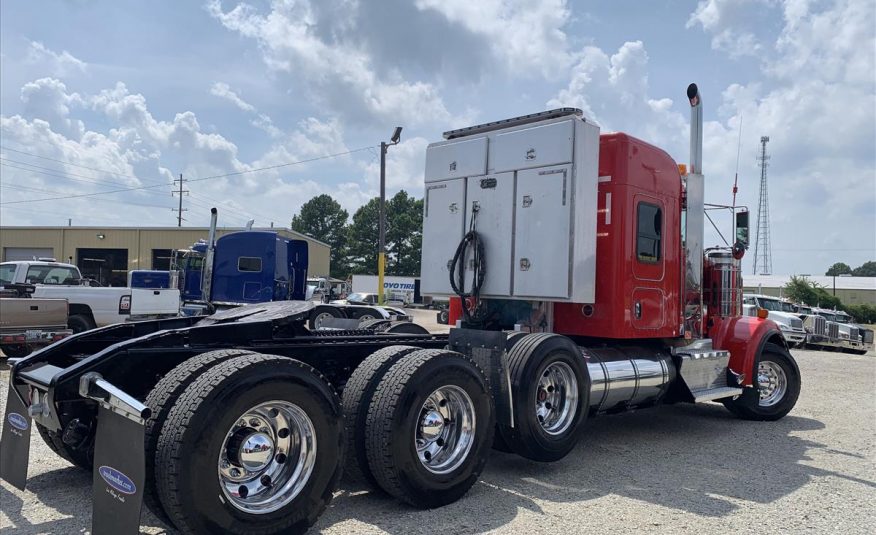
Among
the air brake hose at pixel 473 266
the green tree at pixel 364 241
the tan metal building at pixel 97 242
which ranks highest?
the green tree at pixel 364 241

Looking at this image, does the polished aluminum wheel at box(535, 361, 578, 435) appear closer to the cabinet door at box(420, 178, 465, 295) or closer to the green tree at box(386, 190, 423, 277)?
the cabinet door at box(420, 178, 465, 295)

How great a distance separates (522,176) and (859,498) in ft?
12.9

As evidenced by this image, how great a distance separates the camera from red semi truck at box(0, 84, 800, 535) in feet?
11.6

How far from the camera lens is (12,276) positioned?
14953mm

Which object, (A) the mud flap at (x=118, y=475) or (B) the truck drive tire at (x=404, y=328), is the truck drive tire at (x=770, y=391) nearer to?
(B) the truck drive tire at (x=404, y=328)

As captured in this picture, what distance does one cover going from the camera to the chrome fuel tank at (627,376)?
6.42m

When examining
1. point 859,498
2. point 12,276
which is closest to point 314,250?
point 12,276

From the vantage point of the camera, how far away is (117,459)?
3.40 metres

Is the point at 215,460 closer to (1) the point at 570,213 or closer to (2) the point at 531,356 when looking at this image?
(2) the point at 531,356

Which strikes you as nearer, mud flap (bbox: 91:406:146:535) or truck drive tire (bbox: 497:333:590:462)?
mud flap (bbox: 91:406:146:535)

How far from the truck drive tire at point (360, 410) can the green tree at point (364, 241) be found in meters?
79.4

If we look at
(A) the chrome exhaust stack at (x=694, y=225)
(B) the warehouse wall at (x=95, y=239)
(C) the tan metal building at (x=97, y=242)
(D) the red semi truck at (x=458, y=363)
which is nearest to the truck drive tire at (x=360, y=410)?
(D) the red semi truck at (x=458, y=363)

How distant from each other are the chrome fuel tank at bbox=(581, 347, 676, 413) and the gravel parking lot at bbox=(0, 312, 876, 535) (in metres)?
0.48

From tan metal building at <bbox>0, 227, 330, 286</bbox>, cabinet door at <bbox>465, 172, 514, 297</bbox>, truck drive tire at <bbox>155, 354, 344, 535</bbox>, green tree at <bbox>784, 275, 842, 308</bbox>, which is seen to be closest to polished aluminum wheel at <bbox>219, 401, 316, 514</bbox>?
truck drive tire at <bbox>155, 354, 344, 535</bbox>
